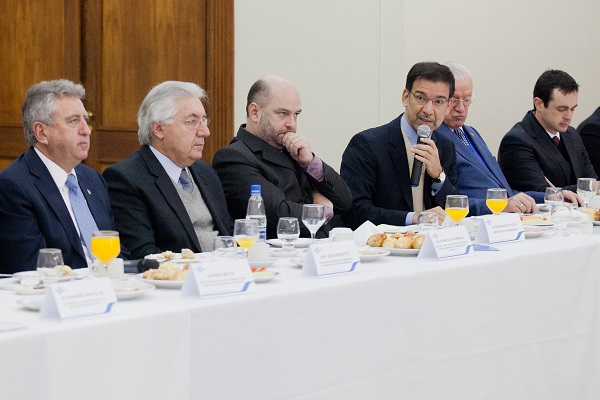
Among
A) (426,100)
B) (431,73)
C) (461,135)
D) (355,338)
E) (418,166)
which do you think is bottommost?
(355,338)

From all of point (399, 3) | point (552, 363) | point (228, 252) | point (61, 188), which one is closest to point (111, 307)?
point (228, 252)

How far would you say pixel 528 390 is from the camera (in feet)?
8.87

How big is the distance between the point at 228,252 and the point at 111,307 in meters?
0.70

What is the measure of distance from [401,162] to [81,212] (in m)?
1.61

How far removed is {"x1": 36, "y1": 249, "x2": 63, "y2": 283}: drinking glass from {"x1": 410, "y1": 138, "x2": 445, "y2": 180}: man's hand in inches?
85.1

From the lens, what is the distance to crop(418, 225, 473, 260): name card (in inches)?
102

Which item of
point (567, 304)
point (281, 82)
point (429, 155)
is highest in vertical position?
point (281, 82)

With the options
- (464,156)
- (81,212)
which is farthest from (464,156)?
(81,212)

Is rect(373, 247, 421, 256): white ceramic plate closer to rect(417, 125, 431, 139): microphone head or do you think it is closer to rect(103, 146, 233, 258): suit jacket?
rect(103, 146, 233, 258): suit jacket

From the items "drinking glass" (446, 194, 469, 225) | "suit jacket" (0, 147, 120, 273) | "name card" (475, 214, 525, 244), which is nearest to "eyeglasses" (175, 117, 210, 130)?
"suit jacket" (0, 147, 120, 273)

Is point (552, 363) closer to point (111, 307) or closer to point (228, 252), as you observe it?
point (228, 252)

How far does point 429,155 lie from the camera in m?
3.88

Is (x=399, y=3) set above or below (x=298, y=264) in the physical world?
above

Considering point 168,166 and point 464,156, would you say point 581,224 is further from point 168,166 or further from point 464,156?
point 168,166
